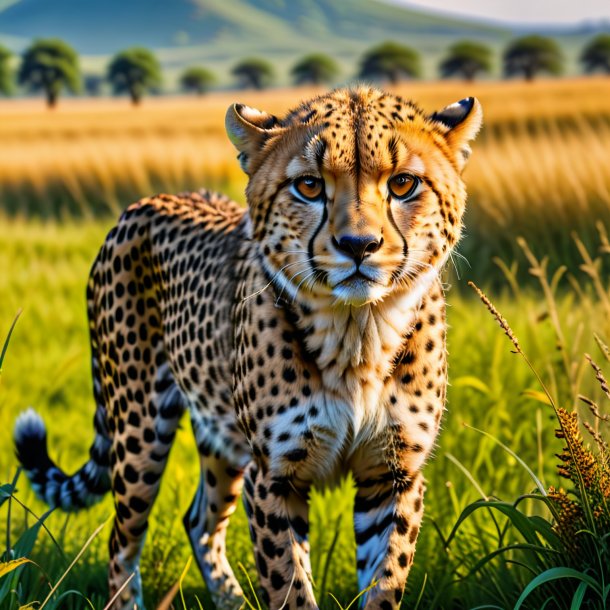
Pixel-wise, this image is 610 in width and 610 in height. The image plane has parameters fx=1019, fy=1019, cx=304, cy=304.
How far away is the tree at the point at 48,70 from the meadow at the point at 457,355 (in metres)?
29.9

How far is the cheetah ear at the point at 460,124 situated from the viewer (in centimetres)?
240

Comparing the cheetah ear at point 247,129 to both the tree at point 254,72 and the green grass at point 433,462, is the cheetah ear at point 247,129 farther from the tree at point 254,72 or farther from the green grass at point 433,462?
the tree at point 254,72

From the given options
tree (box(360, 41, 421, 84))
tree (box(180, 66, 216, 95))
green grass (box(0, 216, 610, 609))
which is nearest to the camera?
green grass (box(0, 216, 610, 609))

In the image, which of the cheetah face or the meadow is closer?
the cheetah face

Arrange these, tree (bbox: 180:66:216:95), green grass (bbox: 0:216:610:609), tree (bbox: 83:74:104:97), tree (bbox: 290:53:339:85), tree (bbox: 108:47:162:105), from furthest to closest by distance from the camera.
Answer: tree (bbox: 180:66:216:95)
tree (bbox: 290:53:339:85)
tree (bbox: 83:74:104:97)
tree (bbox: 108:47:162:105)
green grass (bbox: 0:216:610:609)

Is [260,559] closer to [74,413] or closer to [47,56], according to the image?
[74,413]

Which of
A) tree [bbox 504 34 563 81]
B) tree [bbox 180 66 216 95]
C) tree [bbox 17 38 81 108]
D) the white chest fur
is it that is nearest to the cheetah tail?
the white chest fur

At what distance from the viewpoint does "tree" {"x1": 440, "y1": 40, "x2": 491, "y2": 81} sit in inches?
1700

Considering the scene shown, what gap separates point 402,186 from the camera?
2.22 meters

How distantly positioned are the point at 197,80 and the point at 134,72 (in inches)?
349

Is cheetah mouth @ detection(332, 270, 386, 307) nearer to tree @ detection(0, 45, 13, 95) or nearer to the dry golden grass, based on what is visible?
the dry golden grass

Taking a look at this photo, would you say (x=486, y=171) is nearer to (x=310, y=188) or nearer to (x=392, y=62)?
(x=310, y=188)

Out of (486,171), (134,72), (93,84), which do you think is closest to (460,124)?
(486,171)

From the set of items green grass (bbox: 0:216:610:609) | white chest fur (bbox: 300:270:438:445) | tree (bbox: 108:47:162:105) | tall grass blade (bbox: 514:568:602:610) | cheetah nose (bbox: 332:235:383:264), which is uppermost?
cheetah nose (bbox: 332:235:383:264)
